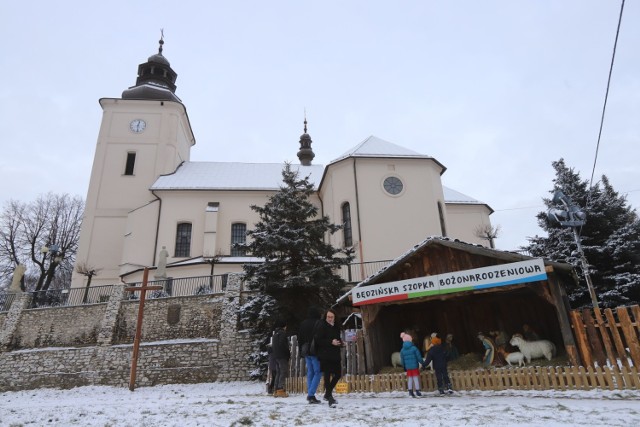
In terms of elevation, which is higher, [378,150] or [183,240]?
[378,150]

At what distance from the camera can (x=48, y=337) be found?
17.6 m

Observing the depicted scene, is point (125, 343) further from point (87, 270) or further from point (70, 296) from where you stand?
point (87, 270)

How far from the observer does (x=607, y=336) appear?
7387mm

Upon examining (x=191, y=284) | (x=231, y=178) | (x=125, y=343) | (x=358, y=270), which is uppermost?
(x=231, y=178)

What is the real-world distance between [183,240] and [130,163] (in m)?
7.95

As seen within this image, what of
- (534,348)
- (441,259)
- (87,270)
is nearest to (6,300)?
(87,270)

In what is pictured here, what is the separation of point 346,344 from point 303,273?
4.34m

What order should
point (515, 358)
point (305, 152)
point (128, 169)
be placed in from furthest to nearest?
point (305, 152), point (128, 169), point (515, 358)

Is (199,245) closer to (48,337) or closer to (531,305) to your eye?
(48,337)

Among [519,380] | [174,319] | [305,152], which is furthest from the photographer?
[305,152]

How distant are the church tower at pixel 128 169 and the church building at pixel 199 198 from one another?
7 centimetres

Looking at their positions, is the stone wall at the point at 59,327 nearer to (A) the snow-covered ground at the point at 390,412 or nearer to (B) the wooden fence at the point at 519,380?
(A) the snow-covered ground at the point at 390,412

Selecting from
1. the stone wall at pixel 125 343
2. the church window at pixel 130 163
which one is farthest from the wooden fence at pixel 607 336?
the church window at pixel 130 163

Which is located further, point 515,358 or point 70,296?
point 70,296
